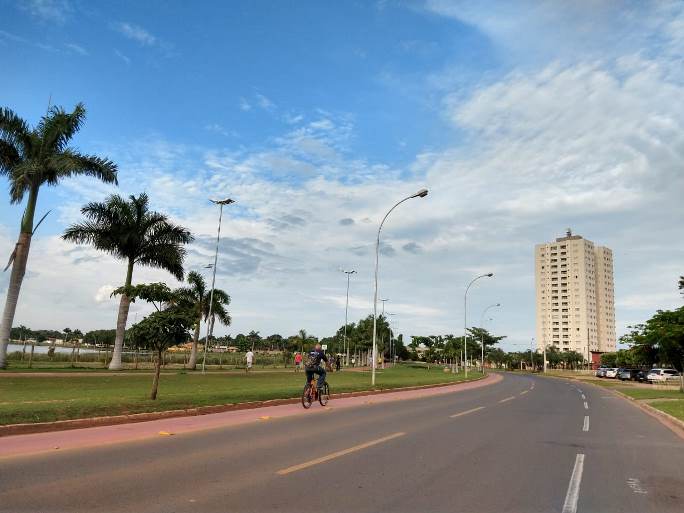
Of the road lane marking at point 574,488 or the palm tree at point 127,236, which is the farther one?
the palm tree at point 127,236

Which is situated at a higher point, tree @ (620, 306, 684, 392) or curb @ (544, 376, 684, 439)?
tree @ (620, 306, 684, 392)

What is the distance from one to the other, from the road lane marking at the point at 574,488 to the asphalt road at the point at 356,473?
18 millimetres

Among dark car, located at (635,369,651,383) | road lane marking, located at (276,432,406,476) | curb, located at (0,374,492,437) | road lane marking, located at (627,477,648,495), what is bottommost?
curb, located at (0,374,492,437)

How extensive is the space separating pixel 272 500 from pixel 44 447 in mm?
5097

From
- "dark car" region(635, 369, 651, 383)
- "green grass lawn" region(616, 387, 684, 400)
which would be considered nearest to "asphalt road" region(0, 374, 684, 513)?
"green grass lawn" region(616, 387, 684, 400)

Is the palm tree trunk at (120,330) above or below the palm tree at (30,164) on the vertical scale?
below

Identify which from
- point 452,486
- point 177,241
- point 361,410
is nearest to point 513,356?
point 177,241

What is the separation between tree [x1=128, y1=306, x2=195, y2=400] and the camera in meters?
15.2

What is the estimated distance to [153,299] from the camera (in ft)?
50.8

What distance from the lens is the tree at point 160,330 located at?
15219mm

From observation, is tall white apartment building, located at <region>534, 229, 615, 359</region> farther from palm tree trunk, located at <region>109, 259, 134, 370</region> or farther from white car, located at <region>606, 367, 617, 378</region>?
palm tree trunk, located at <region>109, 259, 134, 370</region>

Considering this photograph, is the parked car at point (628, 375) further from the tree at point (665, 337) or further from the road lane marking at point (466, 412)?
the road lane marking at point (466, 412)

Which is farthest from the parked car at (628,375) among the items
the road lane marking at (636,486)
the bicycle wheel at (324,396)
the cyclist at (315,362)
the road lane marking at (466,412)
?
the road lane marking at (636,486)

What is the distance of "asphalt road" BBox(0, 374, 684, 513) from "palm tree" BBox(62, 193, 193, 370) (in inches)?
1038
